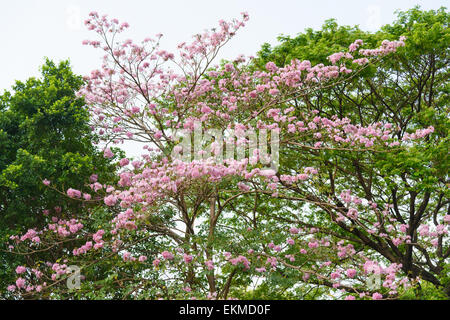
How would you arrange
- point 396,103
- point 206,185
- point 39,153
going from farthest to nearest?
1. point 396,103
2. point 39,153
3. point 206,185

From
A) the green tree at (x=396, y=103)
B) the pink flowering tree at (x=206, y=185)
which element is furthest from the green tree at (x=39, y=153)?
the green tree at (x=396, y=103)

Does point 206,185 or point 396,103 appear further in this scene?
point 396,103

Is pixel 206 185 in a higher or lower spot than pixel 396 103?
lower

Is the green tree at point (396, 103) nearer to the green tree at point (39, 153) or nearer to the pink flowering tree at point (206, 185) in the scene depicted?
the pink flowering tree at point (206, 185)

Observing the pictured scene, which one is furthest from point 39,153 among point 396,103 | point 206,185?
point 396,103

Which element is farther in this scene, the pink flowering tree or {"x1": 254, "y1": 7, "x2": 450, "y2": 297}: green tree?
{"x1": 254, "y1": 7, "x2": 450, "y2": 297}: green tree

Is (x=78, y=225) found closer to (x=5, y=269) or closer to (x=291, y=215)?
(x=5, y=269)

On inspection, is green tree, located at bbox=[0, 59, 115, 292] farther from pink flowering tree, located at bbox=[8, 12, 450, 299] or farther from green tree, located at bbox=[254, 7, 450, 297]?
green tree, located at bbox=[254, 7, 450, 297]

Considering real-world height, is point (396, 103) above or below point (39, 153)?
above

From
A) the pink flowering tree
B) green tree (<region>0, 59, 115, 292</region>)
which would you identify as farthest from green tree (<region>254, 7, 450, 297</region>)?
green tree (<region>0, 59, 115, 292</region>)

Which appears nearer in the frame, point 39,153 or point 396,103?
point 39,153

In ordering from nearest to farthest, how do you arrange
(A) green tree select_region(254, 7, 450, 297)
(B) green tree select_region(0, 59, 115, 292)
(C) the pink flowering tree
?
(C) the pink flowering tree → (B) green tree select_region(0, 59, 115, 292) → (A) green tree select_region(254, 7, 450, 297)

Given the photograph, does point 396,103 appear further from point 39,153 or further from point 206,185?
point 39,153

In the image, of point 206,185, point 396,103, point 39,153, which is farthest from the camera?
point 396,103
